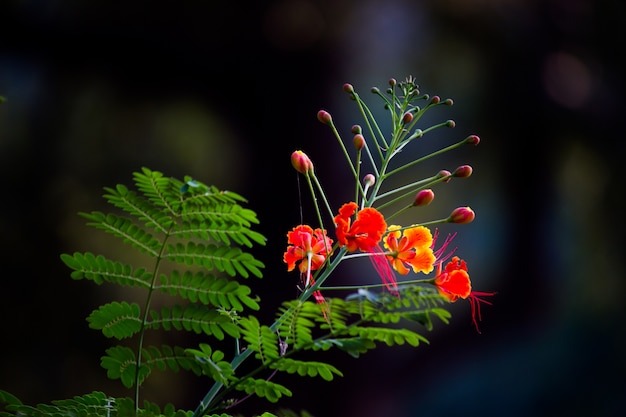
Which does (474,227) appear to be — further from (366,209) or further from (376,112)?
(366,209)

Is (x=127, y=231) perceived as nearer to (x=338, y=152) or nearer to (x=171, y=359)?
(x=171, y=359)

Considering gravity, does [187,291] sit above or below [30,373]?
above

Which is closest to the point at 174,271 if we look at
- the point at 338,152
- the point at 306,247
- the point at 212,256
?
the point at 212,256

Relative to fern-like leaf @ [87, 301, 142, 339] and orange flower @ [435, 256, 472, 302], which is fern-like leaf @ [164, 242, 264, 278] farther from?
orange flower @ [435, 256, 472, 302]

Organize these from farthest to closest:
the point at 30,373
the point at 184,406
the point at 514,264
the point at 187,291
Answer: the point at 514,264
the point at 184,406
the point at 30,373
the point at 187,291

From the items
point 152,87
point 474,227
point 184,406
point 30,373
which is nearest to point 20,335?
point 30,373

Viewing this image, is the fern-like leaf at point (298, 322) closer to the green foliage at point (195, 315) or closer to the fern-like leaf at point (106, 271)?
the green foliage at point (195, 315)

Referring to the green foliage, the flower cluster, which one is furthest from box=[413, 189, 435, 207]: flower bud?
the green foliage
